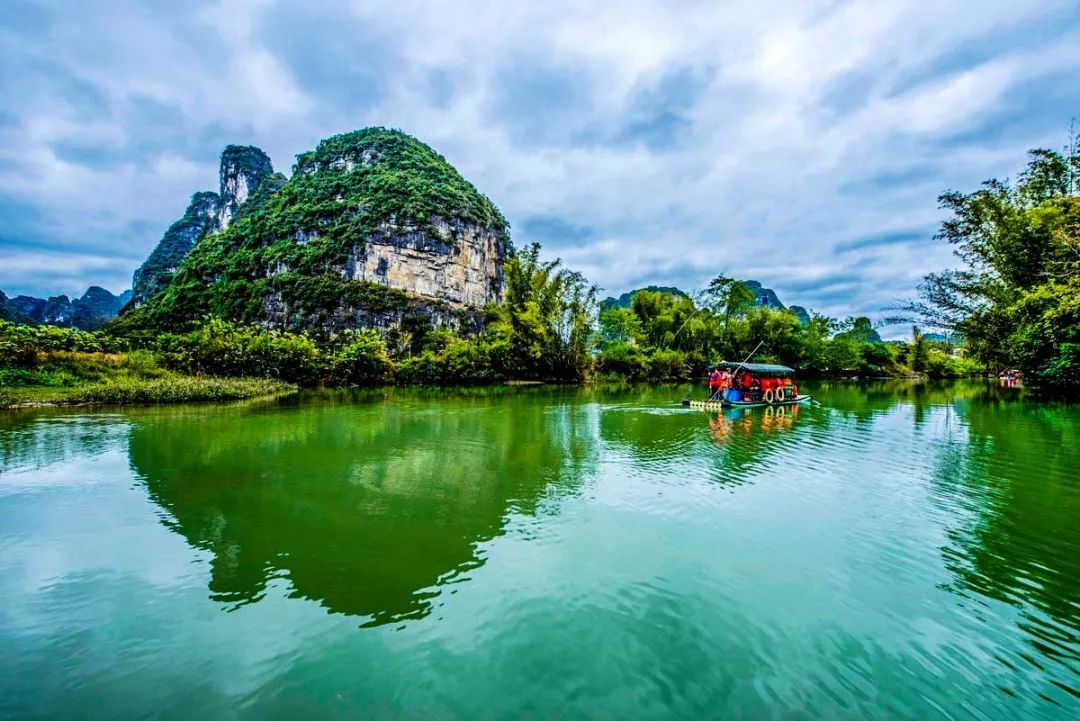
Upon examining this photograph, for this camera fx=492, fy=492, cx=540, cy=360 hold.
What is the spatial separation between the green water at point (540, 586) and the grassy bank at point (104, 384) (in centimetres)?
1286

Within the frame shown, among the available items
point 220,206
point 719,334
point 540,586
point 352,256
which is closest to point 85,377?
point 540,586

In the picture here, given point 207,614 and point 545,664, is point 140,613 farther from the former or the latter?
point 545,664

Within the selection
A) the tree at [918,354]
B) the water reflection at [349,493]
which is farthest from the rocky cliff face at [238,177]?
the tree at [918,354]

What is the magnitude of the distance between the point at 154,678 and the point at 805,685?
522cm

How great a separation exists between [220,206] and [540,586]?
499 ft

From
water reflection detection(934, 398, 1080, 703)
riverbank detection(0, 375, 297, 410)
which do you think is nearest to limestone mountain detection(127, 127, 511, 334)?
riverbank detection(0, 375, 297, 410)

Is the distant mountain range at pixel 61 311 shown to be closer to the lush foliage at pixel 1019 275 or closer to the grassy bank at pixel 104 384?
the grassy bank at pixel 104 384

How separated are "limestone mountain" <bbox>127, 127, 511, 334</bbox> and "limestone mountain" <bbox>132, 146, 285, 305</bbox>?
928 inches

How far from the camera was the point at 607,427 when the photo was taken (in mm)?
17391

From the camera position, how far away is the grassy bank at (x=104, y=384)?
2214 cm

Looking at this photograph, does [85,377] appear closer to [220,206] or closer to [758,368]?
[758,368]

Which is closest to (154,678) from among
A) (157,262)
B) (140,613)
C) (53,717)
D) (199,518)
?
(53,717)

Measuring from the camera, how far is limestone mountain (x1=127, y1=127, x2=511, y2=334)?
75.3 m

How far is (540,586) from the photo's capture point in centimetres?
558
